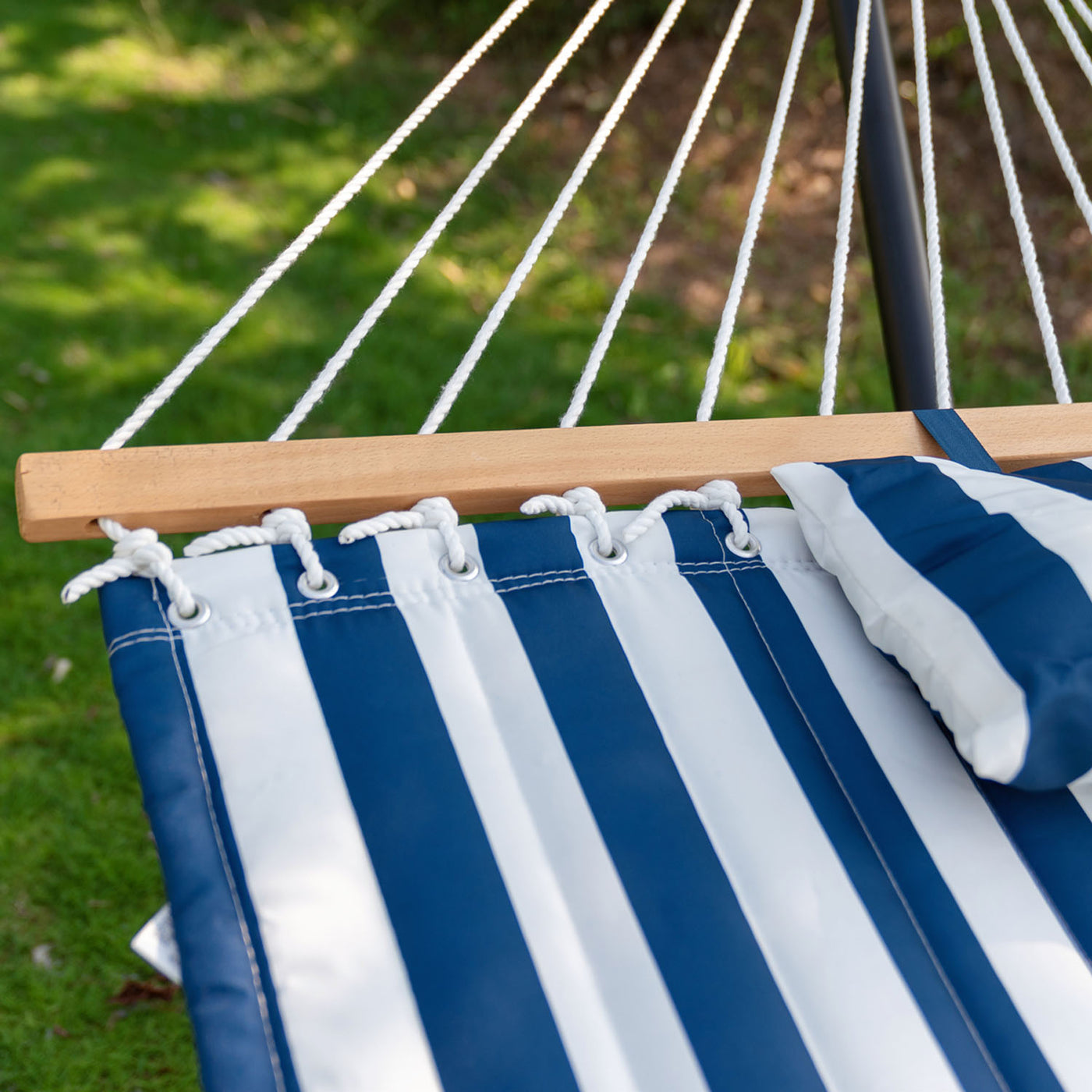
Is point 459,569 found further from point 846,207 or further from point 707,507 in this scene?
point 846,207

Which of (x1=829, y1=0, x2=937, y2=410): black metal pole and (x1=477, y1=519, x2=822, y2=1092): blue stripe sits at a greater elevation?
(x1=829, y1=0, x2=937, y2=410): black metal pole

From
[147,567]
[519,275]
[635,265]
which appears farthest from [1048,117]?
[147,567]

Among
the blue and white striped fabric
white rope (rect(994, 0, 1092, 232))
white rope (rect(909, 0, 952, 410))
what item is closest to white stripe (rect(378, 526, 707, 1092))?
the blue and white striped fabric

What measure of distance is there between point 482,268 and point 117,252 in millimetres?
777

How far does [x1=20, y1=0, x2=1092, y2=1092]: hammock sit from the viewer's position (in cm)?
60

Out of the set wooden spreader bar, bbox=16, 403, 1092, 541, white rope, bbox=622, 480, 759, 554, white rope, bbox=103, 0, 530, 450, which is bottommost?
white rope, bbox=622, 480, 759, 554

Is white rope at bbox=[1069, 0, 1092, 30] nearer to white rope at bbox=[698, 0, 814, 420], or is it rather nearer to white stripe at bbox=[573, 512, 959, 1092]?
white rope at bbox=[698, 0, 814, 420]

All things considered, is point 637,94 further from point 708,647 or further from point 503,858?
point 503,858

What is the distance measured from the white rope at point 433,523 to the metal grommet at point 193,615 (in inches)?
4.5

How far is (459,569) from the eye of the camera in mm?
762

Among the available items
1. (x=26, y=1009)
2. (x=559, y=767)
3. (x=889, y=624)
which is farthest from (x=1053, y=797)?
(x=26, y=1009)

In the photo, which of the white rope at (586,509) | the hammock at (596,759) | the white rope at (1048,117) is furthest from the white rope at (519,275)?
the white rope at (1048,117)

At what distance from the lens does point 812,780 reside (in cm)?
73

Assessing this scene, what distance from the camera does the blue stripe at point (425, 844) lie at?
0.58 metres
